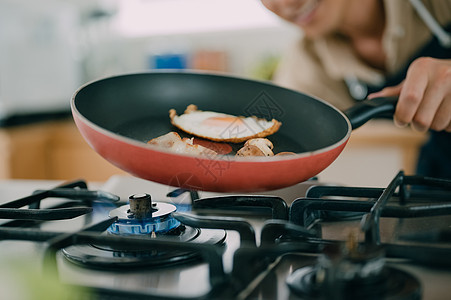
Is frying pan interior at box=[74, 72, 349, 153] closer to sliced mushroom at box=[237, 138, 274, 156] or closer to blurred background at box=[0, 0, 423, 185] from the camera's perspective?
sliced mushroom at box=[237, 138, 274, 156]

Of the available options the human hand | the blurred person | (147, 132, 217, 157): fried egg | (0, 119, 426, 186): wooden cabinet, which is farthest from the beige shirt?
(147, 132, 217, 157): fried egg

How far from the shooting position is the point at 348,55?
4.10ft

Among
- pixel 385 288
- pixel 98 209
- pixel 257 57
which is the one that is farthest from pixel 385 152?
pixel 385 288

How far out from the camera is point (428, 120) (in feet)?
2.12

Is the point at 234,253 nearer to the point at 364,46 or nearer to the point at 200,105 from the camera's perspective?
the point at 200,105

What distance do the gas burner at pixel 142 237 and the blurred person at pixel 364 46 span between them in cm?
59

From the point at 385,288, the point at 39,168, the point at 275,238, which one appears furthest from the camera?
the point at 39,168

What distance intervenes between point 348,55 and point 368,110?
666 millimetres

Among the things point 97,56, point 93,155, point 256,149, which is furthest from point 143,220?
point 97,56

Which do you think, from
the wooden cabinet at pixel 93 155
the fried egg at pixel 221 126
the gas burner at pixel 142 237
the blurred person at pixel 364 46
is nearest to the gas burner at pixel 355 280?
the gas burner at pixel 142 237

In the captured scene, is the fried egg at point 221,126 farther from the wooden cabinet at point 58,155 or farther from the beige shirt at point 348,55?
the wooden cabinet at point 58,155

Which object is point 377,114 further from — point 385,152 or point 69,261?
point 385,152

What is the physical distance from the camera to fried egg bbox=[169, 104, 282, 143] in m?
0.62

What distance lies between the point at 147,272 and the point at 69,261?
83 mm
